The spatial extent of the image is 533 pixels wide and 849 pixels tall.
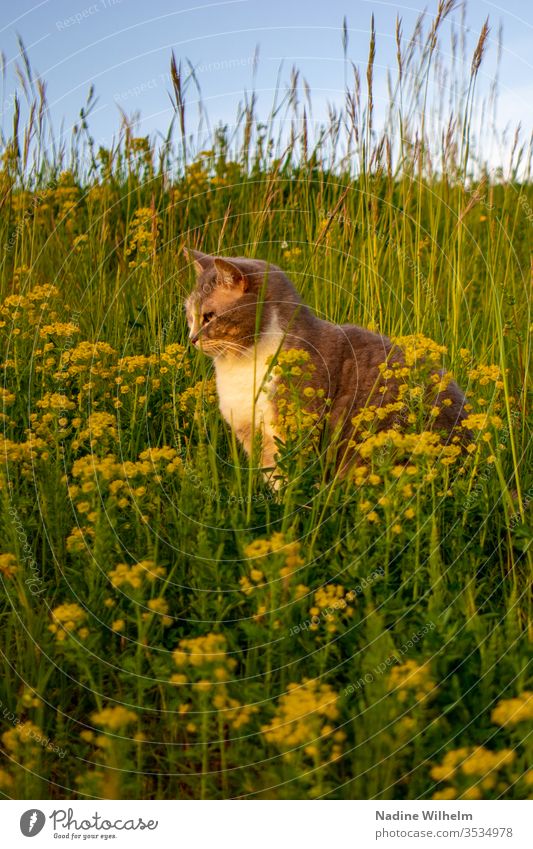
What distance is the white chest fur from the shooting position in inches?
145

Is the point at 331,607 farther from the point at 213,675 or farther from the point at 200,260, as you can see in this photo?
the point at 200,260

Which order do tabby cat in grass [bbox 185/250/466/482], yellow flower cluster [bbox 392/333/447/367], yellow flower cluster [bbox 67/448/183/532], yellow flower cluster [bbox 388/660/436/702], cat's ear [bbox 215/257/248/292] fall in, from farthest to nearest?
cat's ear [bbox 215/257/248/292]
tabby cat in grass [bbox 185/250/466/482]
yellow flower cluster [bbox 392/333/447/367]
yellow flower cluster [bbox 67/448/183/532]
yellow flower cluster [bbox 388/660/436/702]

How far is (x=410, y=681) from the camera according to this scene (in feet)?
6.06

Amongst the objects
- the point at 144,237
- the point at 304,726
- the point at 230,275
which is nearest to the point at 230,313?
the point at 230,275

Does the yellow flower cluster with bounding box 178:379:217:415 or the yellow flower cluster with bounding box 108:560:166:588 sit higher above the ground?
the yellow flower cluster with bounding box 178:379:217:415

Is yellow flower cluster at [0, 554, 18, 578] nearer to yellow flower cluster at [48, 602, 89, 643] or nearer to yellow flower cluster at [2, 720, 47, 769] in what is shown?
yellow flower cluster at [48, 602, 89, 643]

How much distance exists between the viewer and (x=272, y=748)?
1.92m

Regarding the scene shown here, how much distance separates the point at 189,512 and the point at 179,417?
131 centimetres

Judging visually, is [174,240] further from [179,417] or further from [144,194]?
[179,417]

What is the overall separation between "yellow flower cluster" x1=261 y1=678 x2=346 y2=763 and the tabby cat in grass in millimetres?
1666

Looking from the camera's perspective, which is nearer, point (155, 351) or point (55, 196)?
point (155, 351)
